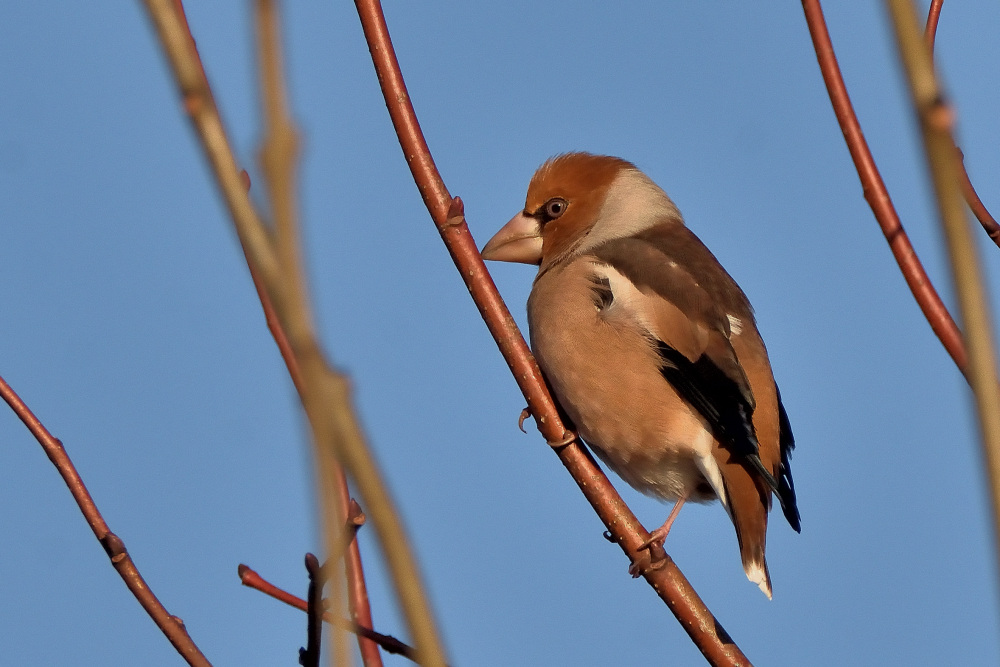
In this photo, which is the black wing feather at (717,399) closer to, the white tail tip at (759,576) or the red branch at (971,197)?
the white tail tip at (759,576)

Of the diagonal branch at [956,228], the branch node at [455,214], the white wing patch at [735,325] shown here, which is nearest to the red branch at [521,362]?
the branch node at [455,214]

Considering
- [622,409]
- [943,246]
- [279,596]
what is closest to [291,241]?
[943,246]

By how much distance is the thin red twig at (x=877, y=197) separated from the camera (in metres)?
2.14

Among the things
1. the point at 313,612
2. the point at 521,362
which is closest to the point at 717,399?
the point at 521,362

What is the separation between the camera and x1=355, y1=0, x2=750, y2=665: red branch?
11.4 ft

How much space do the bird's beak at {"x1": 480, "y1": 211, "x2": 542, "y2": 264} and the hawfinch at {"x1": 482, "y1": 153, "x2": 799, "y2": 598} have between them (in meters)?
0.72

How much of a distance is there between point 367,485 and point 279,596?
1414mm

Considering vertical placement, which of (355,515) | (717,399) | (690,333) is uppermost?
(690,333)

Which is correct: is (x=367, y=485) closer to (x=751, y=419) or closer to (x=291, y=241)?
(x=291, y=241)

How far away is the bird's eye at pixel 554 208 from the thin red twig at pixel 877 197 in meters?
3.56

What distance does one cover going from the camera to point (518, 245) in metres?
5.86

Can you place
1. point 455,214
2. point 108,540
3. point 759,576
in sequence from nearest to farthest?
point 108,540, point 455,214, point 759,576

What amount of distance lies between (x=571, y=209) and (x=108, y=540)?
393cm

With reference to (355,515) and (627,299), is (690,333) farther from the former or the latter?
(355,515)
